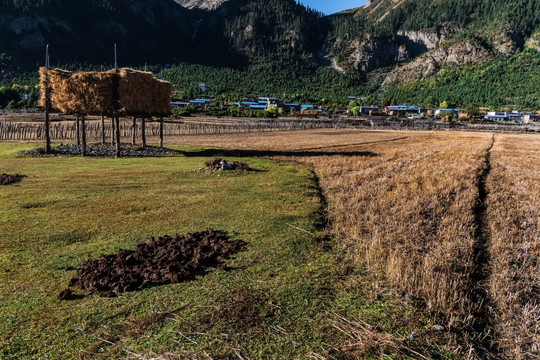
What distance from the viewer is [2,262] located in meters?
6.56

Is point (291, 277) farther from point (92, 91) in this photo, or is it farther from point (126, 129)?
point (126, 129)

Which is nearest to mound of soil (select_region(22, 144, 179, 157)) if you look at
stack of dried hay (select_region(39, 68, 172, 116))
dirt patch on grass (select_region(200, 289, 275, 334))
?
stack of dried hay (select_region(39, 68, 172, 116))

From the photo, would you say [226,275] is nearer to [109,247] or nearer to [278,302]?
[278,302]

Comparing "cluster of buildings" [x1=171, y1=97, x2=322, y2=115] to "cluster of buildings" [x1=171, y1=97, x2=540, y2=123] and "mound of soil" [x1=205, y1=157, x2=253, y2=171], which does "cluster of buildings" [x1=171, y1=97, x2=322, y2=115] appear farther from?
"mound of soil" [x1=205, y1=157, x2=253, y2=171]

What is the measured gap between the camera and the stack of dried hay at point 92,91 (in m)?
25.9

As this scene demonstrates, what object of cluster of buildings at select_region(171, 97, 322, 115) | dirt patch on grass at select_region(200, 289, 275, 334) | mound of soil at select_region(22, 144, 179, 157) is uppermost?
cluster of buildings at select_region(171, 97, 322, 115)

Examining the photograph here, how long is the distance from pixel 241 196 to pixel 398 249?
7.08 m

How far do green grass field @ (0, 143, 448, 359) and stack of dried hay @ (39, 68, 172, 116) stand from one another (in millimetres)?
16269

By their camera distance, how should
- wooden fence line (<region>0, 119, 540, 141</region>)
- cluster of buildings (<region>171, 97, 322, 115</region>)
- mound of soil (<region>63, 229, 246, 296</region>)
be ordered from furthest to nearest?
cluster of buildings (<region>171, 97, 322, 115</region>), wooden fence line (<region>0, 119, 540, 141</region>), mound of soil (<region>63, 229, 246, 296</region>)

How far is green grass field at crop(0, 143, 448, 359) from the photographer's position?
4.34 metres

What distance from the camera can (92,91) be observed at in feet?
85.1

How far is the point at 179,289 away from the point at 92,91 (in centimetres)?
2559

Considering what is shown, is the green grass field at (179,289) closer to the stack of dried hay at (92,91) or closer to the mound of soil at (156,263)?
the mound of soil at (156,263)

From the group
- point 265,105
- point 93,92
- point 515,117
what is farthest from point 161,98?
point 515,117
